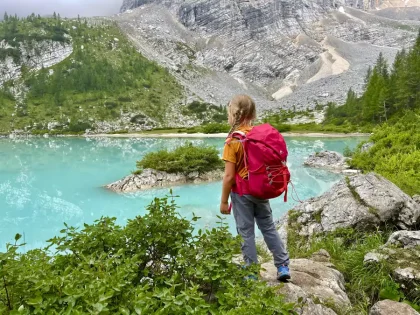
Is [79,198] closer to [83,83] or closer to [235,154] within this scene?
[235,154]

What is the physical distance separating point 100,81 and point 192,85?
45682 millimetres

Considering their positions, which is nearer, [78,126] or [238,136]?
[238,136]

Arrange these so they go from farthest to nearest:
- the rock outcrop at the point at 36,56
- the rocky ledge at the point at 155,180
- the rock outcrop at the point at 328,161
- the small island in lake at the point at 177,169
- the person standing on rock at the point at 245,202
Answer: the rock outcrop at the point at 36,56 < the rock outcrop at the point at 328,161 < the small island in lake at the point at 177,169 < the rocky ledge at the point at 155,180 < the person standing on rock at the point at 245,202

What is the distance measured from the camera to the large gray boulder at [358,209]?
8.61 metres

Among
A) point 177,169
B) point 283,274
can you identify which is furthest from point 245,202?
point 177,169

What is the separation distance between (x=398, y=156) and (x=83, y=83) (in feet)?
504

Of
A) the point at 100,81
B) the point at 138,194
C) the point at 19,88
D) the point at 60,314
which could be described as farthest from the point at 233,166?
the point at 19,88

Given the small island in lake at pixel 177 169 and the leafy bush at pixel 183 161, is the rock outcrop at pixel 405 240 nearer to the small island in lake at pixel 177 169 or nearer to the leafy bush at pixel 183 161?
the small island in lake at pixel 177 169

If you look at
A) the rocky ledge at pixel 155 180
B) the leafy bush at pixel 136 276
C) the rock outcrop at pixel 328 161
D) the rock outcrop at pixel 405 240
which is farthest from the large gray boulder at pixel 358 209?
the rock outcrop at pixel 328 161

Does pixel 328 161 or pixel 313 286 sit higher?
pixel 313 286

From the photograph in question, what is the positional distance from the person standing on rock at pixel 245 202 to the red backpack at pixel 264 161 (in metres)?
0.15

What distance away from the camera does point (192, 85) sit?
171m

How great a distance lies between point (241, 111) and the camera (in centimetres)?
507

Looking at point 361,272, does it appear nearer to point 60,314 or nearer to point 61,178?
point 60,314
